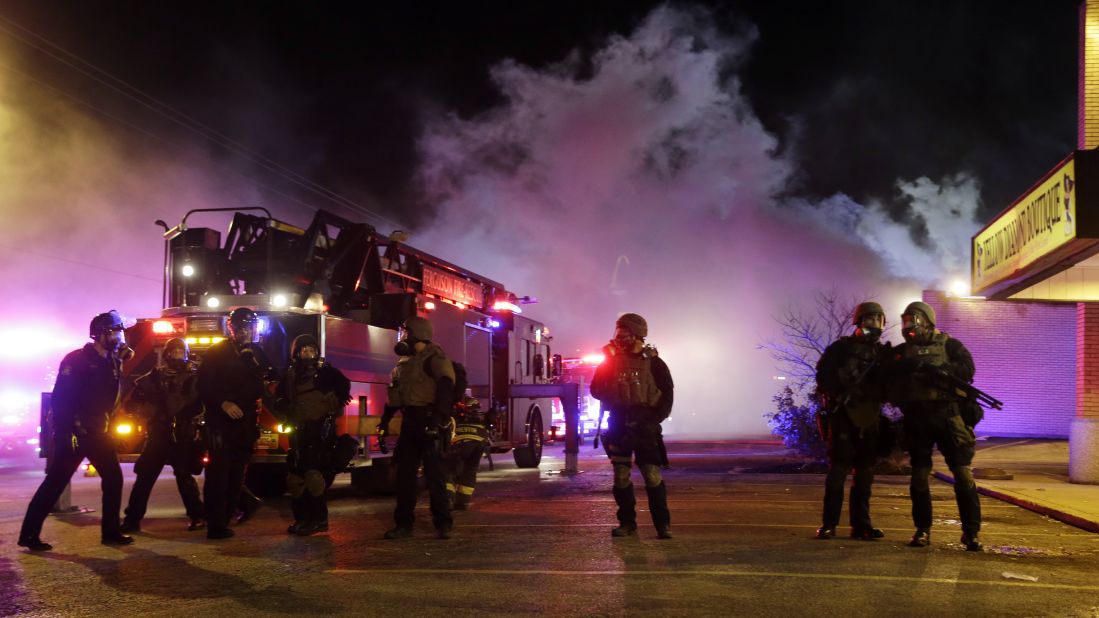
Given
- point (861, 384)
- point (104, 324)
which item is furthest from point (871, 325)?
point (104, 324)

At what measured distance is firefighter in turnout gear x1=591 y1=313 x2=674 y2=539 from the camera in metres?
7.29

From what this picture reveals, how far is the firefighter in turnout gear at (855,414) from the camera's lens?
7176 mm

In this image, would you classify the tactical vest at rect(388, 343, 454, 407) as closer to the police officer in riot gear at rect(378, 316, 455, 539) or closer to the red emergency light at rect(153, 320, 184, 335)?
the police officer in riot gear at rect(378, 316, 455, 539)

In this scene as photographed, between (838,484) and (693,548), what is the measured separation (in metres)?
1.30

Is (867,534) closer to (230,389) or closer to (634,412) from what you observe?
(634,412)

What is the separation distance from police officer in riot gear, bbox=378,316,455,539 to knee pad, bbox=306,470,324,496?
2.30ft

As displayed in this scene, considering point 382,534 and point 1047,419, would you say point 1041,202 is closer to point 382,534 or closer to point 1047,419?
point 382,534

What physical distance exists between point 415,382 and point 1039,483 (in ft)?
29.1

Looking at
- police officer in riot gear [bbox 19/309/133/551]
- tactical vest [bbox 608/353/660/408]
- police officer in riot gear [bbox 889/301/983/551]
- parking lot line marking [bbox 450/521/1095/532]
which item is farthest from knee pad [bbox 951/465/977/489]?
police officer in riot gear [bbox 19/309/133/551]

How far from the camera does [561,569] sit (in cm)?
605

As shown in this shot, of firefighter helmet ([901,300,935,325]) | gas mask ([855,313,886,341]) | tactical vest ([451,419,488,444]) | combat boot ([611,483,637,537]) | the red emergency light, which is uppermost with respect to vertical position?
the red emergency light

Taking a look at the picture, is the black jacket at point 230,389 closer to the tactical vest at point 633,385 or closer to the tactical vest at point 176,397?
the tactical vest at point 176,397

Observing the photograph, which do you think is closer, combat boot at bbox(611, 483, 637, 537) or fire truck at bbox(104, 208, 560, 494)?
combat boot at bbox(611, 483, 637, 537)

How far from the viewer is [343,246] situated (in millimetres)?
12297
